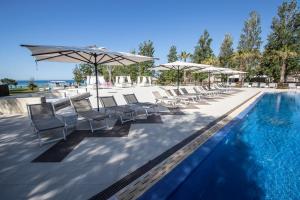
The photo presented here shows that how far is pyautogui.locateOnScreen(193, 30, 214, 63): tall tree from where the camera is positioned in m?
44.2

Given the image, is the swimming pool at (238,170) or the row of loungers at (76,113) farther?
the row of loungers at (76,113)

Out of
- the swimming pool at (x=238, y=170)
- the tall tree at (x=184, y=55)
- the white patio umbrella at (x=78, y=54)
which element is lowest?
the swimming pool at (x=238, y=170)

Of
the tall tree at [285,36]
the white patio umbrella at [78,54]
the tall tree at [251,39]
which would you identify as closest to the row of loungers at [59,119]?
the white patio umbrella at [78,54]

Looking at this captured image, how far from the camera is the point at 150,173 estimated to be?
3467mm

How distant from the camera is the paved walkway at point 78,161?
3029 millimetres

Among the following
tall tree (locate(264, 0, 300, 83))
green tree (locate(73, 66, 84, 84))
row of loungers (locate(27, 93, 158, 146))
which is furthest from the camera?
green tree (locate(73, 66, 84, 84))

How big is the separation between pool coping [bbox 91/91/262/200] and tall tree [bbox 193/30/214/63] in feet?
136

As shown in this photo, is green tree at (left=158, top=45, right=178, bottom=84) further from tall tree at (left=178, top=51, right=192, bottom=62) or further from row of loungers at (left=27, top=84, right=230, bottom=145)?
row of loungers at (left=27, top=84, right=230, bottom=145)

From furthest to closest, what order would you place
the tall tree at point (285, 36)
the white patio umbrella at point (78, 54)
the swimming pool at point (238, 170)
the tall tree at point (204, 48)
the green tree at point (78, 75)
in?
the green tree at point (78, 75) → the tall tree at point (204, 48) → the tall tree at point (285, 36) → the white patio umbrella at point (78, 54) → the swimming pool at point (238, 170)

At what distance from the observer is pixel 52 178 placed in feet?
11.0

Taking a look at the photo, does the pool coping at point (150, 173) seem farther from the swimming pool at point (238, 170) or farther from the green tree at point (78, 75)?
the green tree at point (78, 75)

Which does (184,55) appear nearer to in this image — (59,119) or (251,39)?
(251,39)

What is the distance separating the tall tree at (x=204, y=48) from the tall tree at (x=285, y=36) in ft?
43.0

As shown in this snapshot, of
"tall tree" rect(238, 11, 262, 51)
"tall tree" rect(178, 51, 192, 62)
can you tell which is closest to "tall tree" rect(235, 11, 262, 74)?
"tall tree" rect(238, 11, 262, 51)
